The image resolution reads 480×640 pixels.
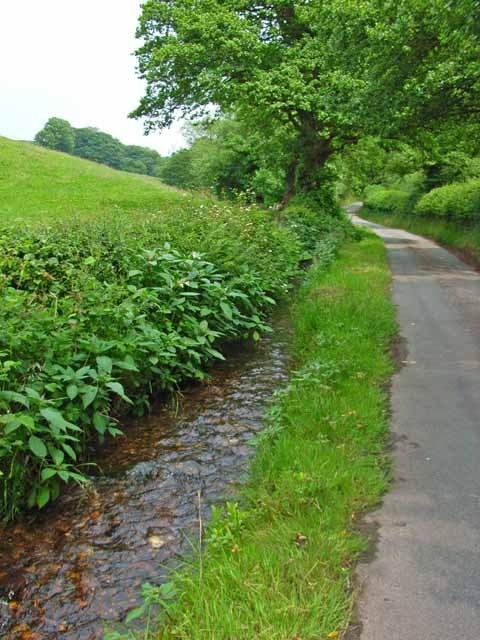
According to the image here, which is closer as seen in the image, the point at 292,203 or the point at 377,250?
the point at 377,250

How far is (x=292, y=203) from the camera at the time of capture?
21.4 meters

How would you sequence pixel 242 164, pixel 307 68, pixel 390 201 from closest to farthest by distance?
pixel 307 68 → pixel 242 164 → pixel 390 201

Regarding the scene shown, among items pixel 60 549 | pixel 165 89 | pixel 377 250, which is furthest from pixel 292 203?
pixel 60 549

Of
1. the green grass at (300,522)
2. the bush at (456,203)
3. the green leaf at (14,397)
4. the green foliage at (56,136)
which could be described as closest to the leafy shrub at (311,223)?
the bush at (456,203)

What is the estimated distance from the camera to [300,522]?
3344mm

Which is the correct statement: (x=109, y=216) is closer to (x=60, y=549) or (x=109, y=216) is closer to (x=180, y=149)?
(x=60, y=549)

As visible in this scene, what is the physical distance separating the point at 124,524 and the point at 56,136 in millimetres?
124470

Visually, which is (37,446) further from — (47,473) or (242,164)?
(242,164)

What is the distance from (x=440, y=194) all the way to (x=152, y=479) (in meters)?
26.4

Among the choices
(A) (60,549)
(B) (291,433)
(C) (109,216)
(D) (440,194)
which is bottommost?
(A) (60,549)

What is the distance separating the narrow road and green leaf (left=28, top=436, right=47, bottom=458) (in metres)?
A: 2.27

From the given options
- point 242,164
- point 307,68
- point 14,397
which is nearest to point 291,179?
point 307,68

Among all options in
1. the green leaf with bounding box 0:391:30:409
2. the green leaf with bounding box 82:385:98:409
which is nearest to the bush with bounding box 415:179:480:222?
the green leaf with bounding box 82:385:98:409

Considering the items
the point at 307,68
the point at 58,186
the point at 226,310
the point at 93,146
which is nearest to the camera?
the point at 226,310
